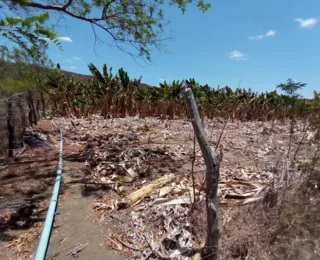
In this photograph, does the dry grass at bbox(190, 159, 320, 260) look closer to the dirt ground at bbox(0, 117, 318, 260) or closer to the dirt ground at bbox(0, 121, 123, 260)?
the dirt ground at bbox(0, 117, 318, 260)

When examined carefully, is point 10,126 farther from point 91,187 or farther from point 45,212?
point 45,212

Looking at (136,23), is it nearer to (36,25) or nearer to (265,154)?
(36,25)

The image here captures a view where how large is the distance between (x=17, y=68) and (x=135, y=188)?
5.15 meters

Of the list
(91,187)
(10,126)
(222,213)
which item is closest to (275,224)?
(222,213)

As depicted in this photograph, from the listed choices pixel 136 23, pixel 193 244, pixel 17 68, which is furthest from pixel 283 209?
pixel 17 68

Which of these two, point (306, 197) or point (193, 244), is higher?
point (306, 197)

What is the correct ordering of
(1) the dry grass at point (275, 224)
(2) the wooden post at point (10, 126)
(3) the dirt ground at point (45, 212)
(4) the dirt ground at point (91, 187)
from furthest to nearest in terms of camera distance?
1. (2) the wooden post at point (10, 126)
2. (4) the dirt ground at point (91, 187)
3. (3) the dirt ground at point (45, 212)
4. (1) the dry grass at point (275, 224)

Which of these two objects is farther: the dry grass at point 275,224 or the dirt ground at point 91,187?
the dirt ground at point 91,187

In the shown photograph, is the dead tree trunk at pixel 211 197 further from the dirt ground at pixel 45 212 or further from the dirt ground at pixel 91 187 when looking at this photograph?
the dirt ground at pixel 45 212

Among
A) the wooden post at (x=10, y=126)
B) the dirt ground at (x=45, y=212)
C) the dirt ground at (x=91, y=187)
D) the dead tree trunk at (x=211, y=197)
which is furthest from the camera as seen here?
the wooden post at (x=10, y=126)

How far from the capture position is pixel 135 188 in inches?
142

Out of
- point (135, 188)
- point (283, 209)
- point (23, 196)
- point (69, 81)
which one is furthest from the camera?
point (69, 81)

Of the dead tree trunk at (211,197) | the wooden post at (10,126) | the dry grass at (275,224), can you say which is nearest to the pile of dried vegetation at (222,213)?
the dry grass at (275,224)

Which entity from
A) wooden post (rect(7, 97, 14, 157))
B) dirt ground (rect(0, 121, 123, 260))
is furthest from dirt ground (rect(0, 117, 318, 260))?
wooden post (rect(7, 97, 14, 157))
